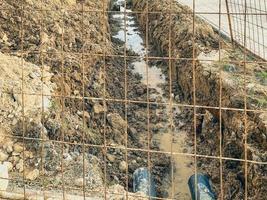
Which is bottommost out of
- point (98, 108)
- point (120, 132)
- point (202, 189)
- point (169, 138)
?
point (202, 189)

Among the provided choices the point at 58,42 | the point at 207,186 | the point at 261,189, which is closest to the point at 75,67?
the point at 58,42

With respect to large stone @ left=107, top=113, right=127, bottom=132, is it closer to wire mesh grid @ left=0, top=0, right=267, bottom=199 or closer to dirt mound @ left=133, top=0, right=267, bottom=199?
wire mesh grid @ left=0, top=0, right=267, bottom=199

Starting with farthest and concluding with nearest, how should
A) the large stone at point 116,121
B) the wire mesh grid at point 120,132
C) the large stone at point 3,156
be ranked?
the large stone at point 116,121
the large stone at point 3,156
the wire mesh grid at point 120,132

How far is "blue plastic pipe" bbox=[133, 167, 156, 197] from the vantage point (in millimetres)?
6863

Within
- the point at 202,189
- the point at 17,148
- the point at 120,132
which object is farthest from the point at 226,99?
the point at 17,148

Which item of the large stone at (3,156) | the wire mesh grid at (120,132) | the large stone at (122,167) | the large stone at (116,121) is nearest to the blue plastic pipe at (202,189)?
the wire mesh grid at (120,132)

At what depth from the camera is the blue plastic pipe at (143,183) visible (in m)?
6.86

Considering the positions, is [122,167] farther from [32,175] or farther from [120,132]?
[32,175]

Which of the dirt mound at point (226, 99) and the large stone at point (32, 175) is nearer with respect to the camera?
the large stone at point (32, 175)

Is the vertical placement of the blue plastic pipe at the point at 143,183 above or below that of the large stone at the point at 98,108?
below

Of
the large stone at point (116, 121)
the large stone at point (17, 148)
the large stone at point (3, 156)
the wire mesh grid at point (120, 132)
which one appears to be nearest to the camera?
the wire mesh grid at point (120, 132)

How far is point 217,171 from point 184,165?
39.1 inches

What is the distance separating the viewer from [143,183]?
7000 mm

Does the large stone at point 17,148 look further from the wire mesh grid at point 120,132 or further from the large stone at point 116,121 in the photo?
the large stone at point 116,121
